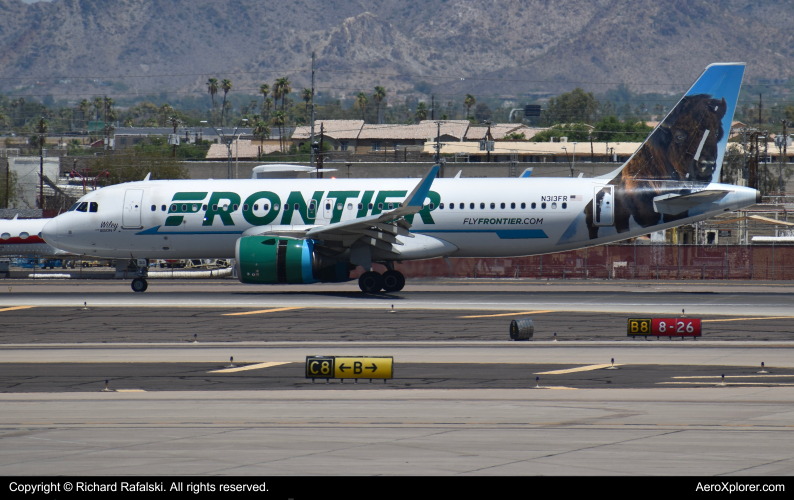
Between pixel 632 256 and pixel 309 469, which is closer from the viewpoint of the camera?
pixel 309 469

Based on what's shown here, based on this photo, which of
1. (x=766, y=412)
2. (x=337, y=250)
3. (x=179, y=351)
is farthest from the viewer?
(x=337, y=250)

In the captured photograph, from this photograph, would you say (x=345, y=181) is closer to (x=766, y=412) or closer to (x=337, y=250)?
(x=337, y=250)

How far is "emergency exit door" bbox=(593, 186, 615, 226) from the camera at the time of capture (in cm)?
3459

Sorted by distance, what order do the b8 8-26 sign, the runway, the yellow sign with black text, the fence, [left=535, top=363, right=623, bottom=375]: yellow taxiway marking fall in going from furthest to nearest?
the fence < the b8 8-26 sign < [left=535, top=363, right=623, bottom=375]: yellow taxiway marking < the yellow sign with black text < the runway

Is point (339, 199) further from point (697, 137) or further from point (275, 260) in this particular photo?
point (697, 137)

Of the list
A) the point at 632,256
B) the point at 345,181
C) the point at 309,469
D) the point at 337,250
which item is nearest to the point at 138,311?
the point at 337,250

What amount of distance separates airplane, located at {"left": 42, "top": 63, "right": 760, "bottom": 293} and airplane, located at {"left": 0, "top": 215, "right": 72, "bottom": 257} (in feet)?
37.4

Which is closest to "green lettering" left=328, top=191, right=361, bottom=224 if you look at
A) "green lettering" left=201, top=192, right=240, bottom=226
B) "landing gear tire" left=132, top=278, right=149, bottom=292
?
"green lettering" left=201, top=192, right=240, bottom=226

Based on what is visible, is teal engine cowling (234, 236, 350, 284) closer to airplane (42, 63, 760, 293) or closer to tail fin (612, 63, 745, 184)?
airplane (42, 63, 760, 293)

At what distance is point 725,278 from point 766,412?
35938mm

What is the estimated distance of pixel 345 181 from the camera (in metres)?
35.8

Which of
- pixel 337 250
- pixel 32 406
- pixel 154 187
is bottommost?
pixel 32 406

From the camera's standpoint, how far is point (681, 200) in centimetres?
3416

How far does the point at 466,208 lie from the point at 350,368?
18027 millimetres
